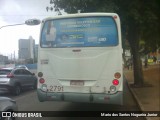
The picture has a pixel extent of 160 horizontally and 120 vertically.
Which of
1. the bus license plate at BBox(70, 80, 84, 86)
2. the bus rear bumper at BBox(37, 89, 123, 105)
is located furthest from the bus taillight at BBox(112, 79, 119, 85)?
the bus license plate at BBox(70, 80, 84, 86)

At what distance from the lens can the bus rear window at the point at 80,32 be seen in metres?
8.82

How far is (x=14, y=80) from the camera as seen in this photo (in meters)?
16.5

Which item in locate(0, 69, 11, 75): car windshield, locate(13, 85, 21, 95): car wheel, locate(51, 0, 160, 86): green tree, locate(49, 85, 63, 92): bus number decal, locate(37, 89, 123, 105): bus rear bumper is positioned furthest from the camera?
locate(0, 69, 11, 75): car windshield

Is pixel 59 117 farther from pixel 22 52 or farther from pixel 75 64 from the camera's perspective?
pixel 22 52

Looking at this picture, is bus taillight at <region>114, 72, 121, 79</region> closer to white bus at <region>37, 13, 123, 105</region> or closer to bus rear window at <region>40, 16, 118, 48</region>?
white bus at <region>37, 13, 123, 105</region>

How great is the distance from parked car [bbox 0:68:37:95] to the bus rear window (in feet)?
24.4

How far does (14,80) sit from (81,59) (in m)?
8.55

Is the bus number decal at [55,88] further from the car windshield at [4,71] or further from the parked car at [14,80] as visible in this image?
the car windshield at [4,71]

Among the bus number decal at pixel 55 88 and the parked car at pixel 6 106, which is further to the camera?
the bus number decal at pixel 55 88

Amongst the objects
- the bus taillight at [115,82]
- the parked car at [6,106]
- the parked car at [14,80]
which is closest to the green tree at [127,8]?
the parked car at [14,80]

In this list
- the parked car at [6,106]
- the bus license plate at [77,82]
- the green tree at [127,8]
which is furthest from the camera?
the green tree at [127,8]

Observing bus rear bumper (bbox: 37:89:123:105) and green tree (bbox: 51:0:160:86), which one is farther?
green tree (bbox: 51:0:160:86)

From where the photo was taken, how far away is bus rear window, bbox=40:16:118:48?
28.9 feet

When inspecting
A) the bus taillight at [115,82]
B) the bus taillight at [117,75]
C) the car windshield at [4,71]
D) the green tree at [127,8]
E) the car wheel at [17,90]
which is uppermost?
the green tree at [127,8]
